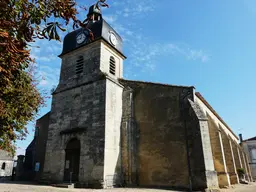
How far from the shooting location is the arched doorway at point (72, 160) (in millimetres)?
12480

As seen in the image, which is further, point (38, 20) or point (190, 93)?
point (190, 93)

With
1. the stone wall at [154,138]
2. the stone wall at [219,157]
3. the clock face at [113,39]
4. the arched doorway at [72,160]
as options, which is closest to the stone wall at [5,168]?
the arched doorway at [72,160]

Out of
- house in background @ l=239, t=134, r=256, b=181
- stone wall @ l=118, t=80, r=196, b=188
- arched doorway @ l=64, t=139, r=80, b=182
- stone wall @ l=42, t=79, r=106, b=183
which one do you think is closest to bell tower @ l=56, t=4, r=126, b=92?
stone wall @ l=42, t=79, r=106, b=183

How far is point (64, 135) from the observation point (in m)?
13.8

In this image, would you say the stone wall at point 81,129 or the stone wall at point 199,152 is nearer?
the stone wall at point 199,152

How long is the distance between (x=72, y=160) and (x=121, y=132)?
11.4 feet

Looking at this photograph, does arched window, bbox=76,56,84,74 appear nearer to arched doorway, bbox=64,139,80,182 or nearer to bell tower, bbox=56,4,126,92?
bell tower, bbox=56,4,126,92

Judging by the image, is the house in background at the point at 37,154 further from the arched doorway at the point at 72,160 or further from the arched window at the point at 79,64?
the arched window at the point at 79,64

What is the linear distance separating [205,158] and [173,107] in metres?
3.56

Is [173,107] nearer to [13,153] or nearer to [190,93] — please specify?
[190,93]

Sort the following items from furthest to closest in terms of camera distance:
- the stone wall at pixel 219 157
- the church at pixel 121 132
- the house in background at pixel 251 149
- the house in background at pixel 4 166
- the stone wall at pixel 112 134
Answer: the house in background at pixel 4 166 < the house in background at pixel 251 149 < the stone wall at pixel 219 157 < the stone wall at pixel 112 134 < the church at pixel 121 132

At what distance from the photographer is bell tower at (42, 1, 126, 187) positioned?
39.6 ft

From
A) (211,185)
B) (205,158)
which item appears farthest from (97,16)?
(211,185)

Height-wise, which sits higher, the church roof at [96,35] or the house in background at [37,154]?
the church roof at [96,35]
